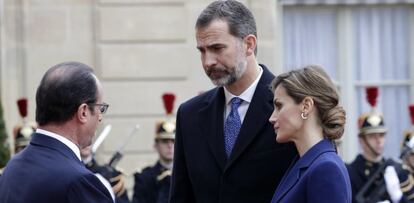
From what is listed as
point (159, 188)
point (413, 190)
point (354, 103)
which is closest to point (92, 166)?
point (159, 188)

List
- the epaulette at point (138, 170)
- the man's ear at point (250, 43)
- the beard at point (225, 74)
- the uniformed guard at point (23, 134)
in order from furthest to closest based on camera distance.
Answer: the epaulette at point (138, 170)
the uniformed guard at point (23, 134)
the man's ear at point (250, 43)
the beard at point (225, 74)

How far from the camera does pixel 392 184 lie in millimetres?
10438

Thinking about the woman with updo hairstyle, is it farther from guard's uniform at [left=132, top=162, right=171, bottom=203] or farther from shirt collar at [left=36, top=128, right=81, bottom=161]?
guard's uniform at [left=132, top=162, right=171, bottom=203]

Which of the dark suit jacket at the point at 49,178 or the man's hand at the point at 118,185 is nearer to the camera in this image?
the dark suit jacket at the point at 49,178

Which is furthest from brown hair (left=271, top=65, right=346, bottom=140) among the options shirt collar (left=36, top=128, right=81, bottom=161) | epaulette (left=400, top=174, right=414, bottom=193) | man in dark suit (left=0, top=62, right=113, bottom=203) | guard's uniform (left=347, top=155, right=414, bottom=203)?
epaulette (left=400, top=174, right=414, bottom=193)

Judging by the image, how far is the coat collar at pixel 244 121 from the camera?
215 inches

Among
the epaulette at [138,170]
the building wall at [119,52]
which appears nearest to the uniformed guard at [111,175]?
the epaulette at [138,170]

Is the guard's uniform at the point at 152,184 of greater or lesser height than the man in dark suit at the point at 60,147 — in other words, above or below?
below

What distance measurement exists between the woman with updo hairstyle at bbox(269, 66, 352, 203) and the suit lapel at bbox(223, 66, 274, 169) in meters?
0.33

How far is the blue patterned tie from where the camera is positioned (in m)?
5.57

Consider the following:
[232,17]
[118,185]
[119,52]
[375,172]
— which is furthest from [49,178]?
[119,52]

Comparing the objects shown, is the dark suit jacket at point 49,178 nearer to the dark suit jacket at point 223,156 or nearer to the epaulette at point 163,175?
the dark suit jacket at point 223,156

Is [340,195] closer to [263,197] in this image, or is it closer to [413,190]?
[263,197]

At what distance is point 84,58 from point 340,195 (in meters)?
7.44
